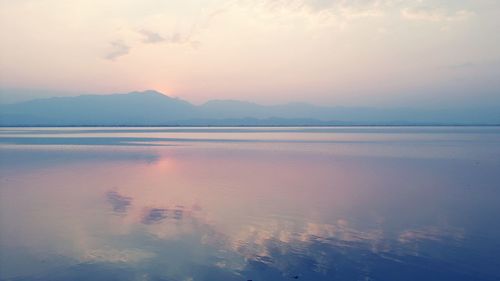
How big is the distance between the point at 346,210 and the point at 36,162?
63.9 feet

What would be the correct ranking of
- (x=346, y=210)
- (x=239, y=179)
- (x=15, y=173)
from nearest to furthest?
(x=346, y=210), (x=239, y=179), (x=15, y=173)

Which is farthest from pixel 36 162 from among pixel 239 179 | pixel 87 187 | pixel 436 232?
pixel 436 232

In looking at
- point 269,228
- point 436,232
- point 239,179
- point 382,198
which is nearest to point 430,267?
point 436,232

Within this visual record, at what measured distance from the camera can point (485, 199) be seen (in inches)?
536

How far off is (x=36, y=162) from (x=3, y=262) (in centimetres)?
1904

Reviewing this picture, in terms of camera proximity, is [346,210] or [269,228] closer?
[269,228]

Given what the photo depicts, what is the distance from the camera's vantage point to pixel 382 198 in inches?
545

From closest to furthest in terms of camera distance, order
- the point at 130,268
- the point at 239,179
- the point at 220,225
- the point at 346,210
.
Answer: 1. the point at 130,268
2. the point at 220,225
3. the point at 346,210
4. the point at 239,179

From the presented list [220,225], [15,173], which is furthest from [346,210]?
[15,173]

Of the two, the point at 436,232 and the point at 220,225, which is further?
the point at 220,225

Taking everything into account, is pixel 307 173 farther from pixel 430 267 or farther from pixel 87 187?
pixel 430 267

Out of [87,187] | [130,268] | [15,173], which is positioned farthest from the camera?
[15,173]

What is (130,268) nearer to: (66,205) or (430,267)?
(430,267)

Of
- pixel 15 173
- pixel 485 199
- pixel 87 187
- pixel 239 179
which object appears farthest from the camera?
pixel 15 173
